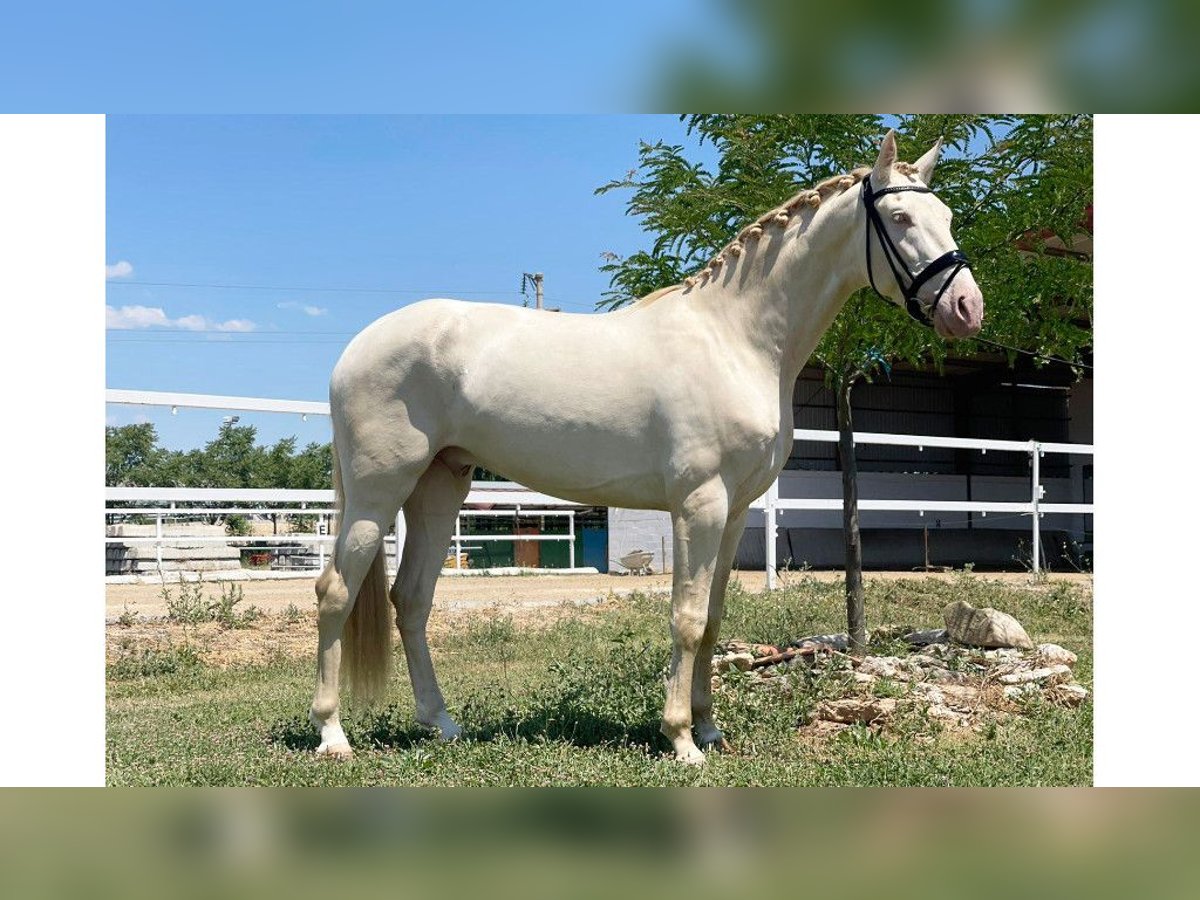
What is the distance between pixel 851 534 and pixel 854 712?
7.57 ft

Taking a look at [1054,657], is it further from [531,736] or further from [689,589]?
[531,736]

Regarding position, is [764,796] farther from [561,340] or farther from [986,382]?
[986,382]

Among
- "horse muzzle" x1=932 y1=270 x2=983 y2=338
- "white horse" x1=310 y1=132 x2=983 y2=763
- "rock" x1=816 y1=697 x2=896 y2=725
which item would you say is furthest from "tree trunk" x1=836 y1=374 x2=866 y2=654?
"horse muzzle" x1=932 y1=270 x2=983 y2=338

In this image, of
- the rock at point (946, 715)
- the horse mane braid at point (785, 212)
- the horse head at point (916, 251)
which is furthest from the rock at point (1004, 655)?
the horse mane braid at point (785, 212)

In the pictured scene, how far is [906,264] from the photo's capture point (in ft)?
14.0

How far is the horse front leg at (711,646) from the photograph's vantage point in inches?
186

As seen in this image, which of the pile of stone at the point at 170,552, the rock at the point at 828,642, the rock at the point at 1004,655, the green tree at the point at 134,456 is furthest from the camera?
the green tree at the point at 134,456

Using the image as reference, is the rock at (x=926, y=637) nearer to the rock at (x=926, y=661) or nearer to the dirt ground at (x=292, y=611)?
the rock at (x=926, y=661)

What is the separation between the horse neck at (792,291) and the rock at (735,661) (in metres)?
2.48

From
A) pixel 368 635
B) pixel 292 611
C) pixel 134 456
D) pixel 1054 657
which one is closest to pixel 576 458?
pixel 368 635

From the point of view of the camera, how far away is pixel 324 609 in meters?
4.71

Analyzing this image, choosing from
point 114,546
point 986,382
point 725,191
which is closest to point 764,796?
point 725,191

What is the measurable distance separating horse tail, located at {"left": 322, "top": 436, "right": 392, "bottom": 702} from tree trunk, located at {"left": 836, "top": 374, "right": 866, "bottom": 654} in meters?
3.63

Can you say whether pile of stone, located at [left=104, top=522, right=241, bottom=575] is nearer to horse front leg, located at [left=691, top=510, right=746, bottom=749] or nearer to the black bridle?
horse front leg, located at [left=691, top=510, right=746, bottom=749]
